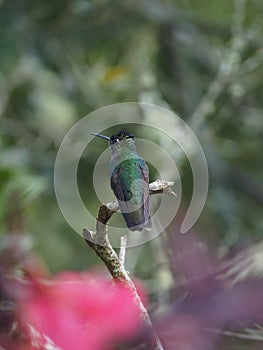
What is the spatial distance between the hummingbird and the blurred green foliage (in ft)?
5.09

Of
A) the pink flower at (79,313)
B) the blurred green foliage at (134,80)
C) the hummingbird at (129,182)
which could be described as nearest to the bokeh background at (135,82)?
the blurred green foliage at (134,80)

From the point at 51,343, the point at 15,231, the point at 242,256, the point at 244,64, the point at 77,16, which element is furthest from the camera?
the point at 77,16

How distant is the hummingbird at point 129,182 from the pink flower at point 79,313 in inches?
5.1

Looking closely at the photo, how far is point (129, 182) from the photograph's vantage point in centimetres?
77

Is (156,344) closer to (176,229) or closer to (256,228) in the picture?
(176,229)

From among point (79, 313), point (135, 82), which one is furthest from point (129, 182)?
point (135, 82)

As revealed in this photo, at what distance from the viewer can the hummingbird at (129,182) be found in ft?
2.35

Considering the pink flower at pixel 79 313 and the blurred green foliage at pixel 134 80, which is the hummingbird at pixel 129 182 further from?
the blurred green foliage at pixel 134 80

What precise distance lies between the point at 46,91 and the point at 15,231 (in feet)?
5.42

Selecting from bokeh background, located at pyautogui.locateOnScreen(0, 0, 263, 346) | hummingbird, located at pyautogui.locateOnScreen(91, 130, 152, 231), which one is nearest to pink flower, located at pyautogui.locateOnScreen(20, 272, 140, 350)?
hummingbird, located at pyautogui.locateOnScreen(91, 130, 152, 231)

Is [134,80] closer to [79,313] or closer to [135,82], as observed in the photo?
[135,82]

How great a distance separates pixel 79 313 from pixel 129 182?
10.7 inches

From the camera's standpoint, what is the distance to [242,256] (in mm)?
1074

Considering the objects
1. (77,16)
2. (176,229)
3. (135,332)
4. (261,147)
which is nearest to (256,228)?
(261,147)
